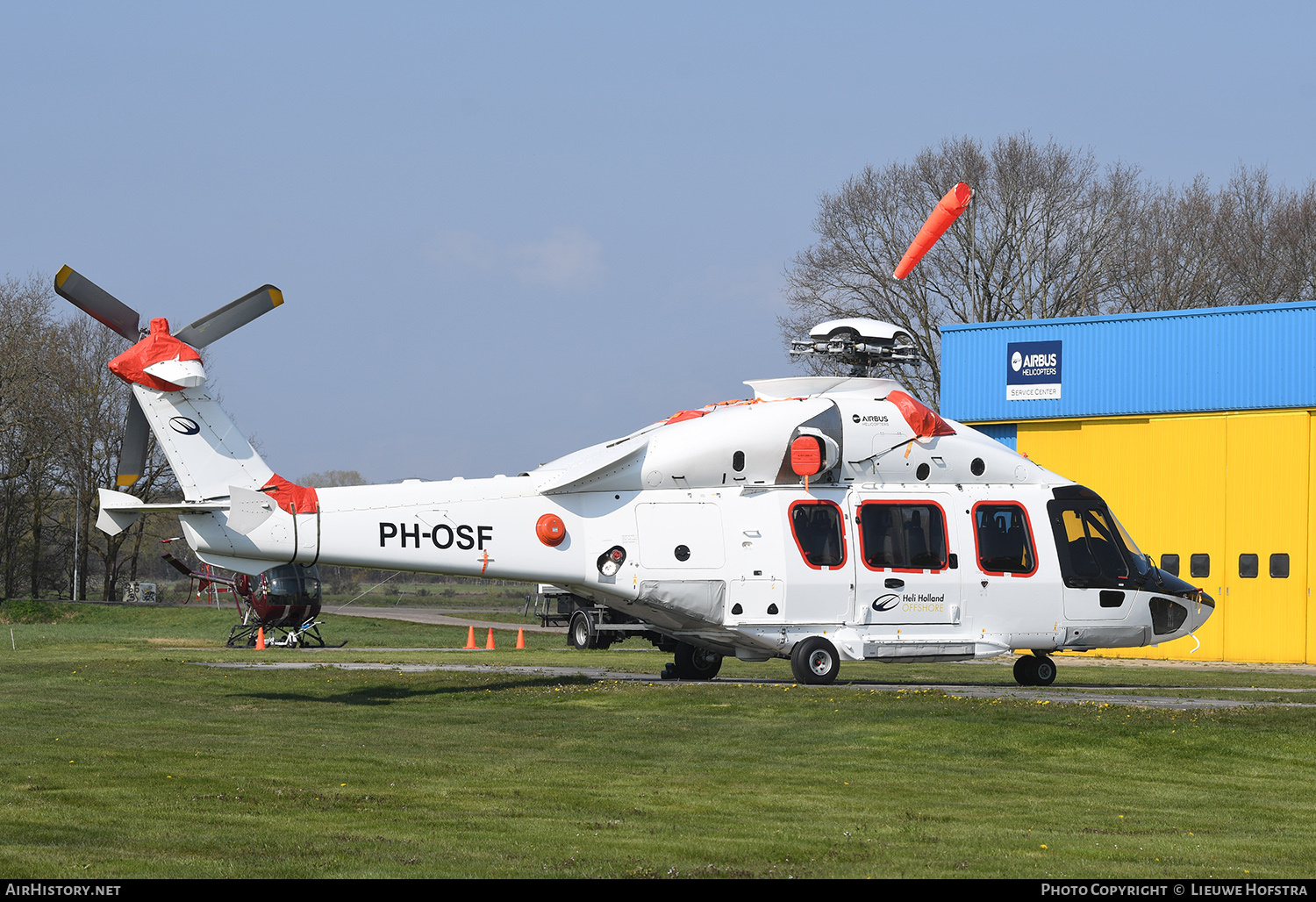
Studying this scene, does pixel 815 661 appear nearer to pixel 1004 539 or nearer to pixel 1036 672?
pixel 1004 539

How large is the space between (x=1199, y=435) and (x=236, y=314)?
24.9 m

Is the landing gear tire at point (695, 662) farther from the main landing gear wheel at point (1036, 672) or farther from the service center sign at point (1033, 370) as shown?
the service center sign at point (1033, 370)

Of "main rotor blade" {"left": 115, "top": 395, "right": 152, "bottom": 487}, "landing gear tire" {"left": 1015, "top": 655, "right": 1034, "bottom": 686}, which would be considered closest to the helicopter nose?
"landing gear tire" {"left": 1015, "top": 655, "right": 1034, "bottom": 686}

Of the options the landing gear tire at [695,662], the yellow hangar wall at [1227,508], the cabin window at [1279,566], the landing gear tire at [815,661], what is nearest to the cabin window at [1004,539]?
the landing gear tire at [815,661]

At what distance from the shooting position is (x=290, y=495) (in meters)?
18.7

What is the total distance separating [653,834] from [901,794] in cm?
320

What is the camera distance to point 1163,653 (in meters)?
35.1

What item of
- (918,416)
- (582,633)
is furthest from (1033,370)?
(918,416)

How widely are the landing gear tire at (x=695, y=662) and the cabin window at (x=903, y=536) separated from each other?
370cm

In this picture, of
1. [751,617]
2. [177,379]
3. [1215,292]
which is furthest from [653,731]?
[1215,292]

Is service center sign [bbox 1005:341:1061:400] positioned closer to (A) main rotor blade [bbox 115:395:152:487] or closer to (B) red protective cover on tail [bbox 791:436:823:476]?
(B) red protective cover on tail [bbox 791:436:823:476]

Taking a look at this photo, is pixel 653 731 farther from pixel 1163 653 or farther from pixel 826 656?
pixel 1163 653

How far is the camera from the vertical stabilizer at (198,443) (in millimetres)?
18188

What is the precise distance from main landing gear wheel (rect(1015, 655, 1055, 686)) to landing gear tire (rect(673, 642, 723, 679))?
4.97m
